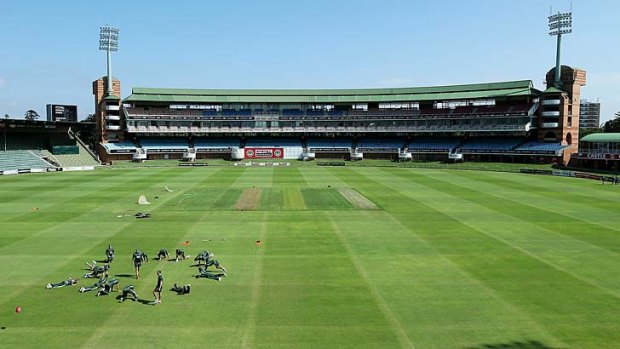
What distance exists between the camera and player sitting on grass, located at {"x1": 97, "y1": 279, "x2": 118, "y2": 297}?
20.3 meters

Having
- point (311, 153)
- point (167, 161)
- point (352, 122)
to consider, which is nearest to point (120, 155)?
point (167, 161)

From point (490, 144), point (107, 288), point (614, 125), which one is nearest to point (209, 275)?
point (107, 288)

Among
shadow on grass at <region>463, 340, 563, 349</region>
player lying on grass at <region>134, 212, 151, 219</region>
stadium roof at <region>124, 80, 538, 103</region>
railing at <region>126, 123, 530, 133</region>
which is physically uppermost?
stadium roof at <region>124, 80, 538, 103</region>

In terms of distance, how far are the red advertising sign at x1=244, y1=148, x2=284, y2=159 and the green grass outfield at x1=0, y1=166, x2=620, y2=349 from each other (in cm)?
6827

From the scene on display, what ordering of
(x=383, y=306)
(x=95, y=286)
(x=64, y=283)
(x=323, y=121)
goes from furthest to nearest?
(x=323, y=121), (x=64, y=283), (x=95, y=286), (x=383, y=306)

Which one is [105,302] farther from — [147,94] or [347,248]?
[147,94]

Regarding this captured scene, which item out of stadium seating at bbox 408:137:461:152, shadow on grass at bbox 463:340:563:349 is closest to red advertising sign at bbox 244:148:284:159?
stadium seating at bbox 408:137:461:152

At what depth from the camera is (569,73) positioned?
101m

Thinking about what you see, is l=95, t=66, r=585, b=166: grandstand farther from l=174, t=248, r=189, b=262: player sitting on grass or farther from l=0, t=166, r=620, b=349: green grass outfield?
l=174, t=248, r=189, b=262: player sitting on grass

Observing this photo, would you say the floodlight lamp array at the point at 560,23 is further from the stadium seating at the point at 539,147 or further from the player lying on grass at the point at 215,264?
the player lying on grass at the point at 215,264

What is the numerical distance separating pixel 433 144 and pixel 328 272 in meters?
97.2

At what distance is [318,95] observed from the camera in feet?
419

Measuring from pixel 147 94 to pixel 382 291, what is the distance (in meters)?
113

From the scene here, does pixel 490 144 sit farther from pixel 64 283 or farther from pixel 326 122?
pixel 64 283
